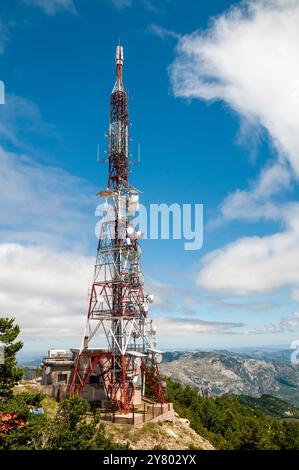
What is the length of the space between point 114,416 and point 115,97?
141 ft

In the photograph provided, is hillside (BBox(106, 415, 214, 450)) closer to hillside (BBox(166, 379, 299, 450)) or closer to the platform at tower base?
the platform at tower base

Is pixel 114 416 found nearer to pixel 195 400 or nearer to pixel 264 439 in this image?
pixel 264 439

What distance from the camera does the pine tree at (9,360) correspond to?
1248 inches

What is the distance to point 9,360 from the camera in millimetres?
31875

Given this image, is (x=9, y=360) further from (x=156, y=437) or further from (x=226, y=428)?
(x=226, y=428)

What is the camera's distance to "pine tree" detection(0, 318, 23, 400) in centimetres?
3169

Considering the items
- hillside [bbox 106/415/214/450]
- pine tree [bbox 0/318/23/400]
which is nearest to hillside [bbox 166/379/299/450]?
hillside [bbox 106/415/214/450]

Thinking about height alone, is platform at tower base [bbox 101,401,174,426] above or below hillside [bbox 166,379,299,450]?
above

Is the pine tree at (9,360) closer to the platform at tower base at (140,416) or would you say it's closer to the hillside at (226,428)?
the platform at tower base at (140,416)

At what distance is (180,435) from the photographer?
141 ft

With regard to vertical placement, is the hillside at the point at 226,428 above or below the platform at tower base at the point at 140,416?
below

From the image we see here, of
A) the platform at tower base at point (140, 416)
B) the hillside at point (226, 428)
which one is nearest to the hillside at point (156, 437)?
the platform at tower base at point (140, 416)
